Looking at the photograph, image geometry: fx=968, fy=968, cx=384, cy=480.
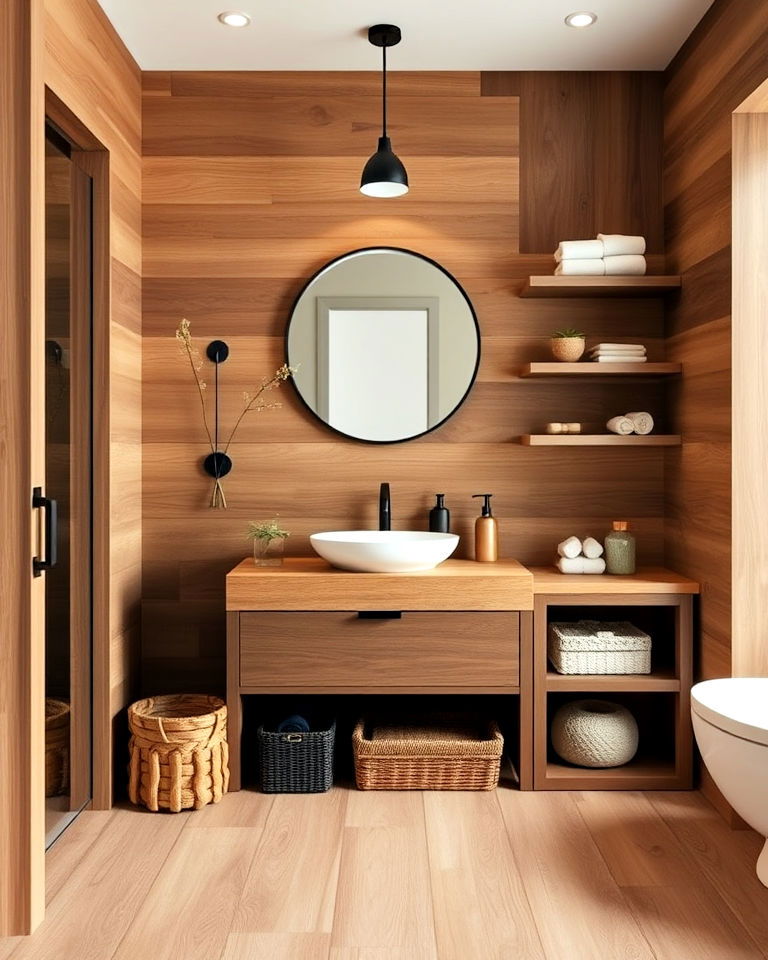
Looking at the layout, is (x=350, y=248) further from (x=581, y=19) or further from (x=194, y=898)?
(x=194, y=898)

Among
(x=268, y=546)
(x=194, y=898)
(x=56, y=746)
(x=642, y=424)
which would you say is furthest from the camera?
(x=642, y=424)

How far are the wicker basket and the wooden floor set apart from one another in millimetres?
52

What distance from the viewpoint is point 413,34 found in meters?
3.29

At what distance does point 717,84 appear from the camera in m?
3.03

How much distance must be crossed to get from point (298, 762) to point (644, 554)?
58.8 inches

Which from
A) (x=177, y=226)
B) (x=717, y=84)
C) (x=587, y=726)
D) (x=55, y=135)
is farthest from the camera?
(x=177, y=226)

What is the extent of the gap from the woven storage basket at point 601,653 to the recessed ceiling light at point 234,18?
7.53 feet

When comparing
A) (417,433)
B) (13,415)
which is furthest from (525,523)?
(13,415)

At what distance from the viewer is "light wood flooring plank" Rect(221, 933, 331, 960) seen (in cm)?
217

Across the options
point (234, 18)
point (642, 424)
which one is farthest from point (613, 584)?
point (234, 18)

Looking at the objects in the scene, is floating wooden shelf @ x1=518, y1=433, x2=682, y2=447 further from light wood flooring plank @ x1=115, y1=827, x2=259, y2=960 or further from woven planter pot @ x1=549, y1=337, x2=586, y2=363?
light wood flooring plank @ x1=115, y1=827, x2=259, y2=960

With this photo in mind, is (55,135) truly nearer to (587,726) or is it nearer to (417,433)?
(417,433)

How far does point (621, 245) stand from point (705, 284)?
1.26ft

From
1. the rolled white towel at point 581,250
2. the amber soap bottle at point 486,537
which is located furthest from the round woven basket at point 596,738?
the rolled white towel at point 581,250
